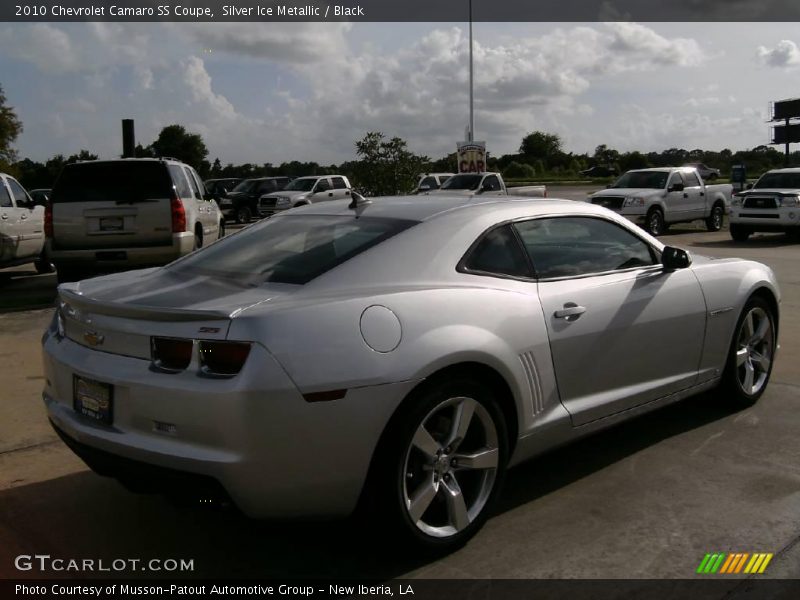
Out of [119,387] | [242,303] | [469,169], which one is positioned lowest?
[119,387]

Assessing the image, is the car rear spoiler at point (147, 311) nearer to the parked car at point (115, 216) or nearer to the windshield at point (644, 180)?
the parked car at point (115, 216)

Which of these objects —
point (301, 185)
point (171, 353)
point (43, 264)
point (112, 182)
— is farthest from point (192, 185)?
point (301, 185)

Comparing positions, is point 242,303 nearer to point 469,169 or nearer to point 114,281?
point 114,281

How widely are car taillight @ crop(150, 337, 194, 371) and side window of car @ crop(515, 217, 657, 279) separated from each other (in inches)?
70.0

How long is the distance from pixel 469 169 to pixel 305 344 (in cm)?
2556

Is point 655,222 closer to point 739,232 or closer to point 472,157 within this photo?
point 739,232

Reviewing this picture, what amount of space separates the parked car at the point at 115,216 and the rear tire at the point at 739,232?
42.4 feet

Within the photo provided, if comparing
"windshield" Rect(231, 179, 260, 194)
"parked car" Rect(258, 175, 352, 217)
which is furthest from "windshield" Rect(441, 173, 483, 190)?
"windshield" Rect(231, 179, 260, 194)

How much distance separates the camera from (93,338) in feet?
11.2

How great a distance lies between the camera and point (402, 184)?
3042 centimetres

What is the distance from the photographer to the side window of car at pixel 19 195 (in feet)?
42.1

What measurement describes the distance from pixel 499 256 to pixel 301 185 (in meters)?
26.5

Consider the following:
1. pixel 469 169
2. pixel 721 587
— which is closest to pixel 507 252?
pixel 721 587

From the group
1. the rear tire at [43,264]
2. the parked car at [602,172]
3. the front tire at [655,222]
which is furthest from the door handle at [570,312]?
the parked car at [602,172]
